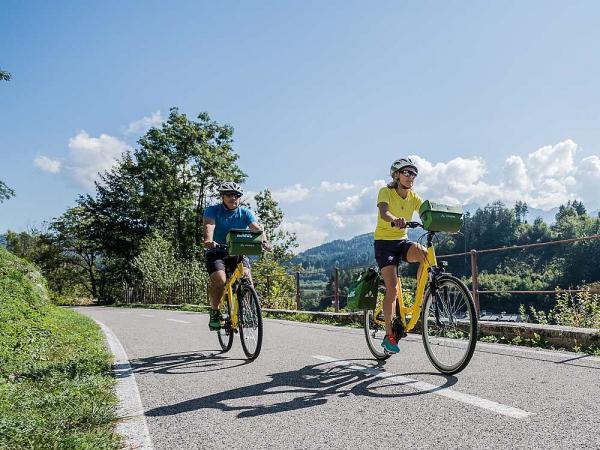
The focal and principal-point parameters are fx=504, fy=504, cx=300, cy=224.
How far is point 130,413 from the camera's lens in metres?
3.49

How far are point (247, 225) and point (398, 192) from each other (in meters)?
2.21

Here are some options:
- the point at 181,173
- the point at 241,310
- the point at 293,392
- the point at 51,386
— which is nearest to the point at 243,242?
the point at 241,310

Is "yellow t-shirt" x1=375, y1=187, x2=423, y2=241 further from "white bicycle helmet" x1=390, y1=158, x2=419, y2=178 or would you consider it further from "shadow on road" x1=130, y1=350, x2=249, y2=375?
"shadow on road" x1=130, y1=350, x2=249, y2=375

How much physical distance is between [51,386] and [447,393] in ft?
10.7

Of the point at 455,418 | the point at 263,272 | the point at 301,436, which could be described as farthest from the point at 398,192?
the point at 263,272

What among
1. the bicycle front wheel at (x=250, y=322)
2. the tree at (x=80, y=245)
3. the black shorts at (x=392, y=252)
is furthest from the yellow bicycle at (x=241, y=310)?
the tree at (x=80, y=245)

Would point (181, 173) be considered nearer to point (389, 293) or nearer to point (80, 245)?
point (80, 245)

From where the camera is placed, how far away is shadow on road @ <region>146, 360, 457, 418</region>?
355 cm

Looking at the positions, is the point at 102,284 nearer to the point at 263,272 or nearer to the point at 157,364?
the point at 263,272

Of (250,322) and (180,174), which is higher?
(180,174)

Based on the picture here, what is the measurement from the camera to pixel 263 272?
21219 millimetres

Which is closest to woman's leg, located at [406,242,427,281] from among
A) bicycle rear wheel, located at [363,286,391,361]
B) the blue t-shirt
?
bicycle rear wheel, located at [363,286,391,361]

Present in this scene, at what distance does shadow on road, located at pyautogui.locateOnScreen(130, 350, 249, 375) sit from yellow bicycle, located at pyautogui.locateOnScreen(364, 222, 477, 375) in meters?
1.91

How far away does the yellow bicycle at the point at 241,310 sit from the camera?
225 inches
